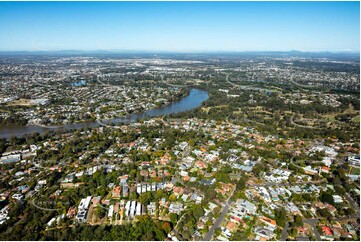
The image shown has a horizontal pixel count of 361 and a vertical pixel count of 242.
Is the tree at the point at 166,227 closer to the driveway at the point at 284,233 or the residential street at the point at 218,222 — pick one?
the residential street at the point at 218,222

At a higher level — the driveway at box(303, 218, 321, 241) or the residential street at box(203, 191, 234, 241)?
the residential street at box(203, 191, 234, 241)

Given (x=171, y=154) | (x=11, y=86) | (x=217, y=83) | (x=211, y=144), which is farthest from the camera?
(x=217, y=83)

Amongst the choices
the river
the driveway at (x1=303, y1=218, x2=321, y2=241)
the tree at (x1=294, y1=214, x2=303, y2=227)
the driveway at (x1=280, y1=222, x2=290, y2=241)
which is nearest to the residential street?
the driveway at (x1=280, y1=222, x2=290, y2=241)

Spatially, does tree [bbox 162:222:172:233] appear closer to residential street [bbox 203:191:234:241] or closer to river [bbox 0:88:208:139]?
residential street [bbox 203:191:234:241]

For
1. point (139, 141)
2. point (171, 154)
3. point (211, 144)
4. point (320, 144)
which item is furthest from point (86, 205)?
point (320, 144)

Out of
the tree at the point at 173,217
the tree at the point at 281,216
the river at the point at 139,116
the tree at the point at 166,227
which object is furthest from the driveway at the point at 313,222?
the river at the point at 139,116

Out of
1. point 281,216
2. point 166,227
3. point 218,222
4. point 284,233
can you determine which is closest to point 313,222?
point 281,216

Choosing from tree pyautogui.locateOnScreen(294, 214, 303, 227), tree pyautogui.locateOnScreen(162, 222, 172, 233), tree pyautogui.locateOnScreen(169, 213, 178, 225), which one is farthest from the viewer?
tree pyautogui.locateOnScreen(169, 213, 178, 225)

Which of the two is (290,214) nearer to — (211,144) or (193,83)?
(211,144)

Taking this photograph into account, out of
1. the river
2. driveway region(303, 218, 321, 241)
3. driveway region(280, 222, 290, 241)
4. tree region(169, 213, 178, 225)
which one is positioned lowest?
the river

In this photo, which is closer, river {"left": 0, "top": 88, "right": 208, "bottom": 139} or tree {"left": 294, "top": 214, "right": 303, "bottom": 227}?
tree {"left": 294, "top": 214, "right": 303, "bottom": 227}

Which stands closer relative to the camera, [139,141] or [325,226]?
[325,226]
